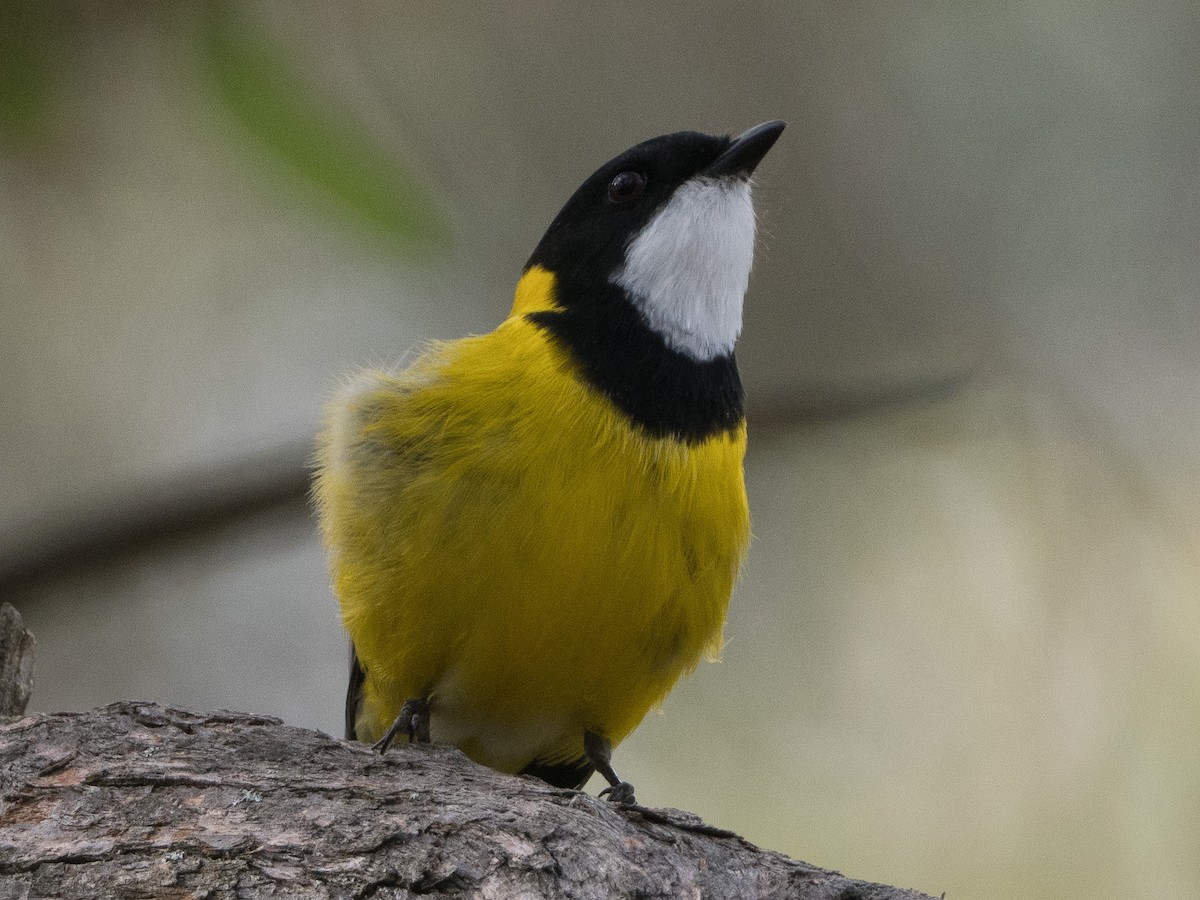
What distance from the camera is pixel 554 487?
12.5ft

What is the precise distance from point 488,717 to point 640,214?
1.67m

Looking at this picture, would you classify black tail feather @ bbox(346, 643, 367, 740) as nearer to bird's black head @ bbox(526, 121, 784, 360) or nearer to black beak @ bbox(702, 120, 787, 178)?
bird's black head @ bbox(526, 121, 784, 360)

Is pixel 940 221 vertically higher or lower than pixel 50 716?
higher

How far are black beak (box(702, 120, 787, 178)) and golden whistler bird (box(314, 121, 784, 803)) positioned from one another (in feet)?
0.21

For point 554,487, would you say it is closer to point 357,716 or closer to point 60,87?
point 357,716

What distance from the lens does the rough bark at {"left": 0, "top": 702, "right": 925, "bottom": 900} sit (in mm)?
2654

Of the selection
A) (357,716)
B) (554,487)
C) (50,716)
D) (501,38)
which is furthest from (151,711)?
(501,38)

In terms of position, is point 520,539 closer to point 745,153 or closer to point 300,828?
point 300,828

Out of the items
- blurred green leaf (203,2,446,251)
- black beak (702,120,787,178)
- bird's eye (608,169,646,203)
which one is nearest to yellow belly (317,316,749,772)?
bird's eye (608,169,646,203)

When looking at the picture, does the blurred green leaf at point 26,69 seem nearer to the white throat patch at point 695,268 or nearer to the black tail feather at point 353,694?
the white throat patch at point 695,268

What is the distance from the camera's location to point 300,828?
110 inches

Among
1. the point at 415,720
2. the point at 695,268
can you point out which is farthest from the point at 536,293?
the point at 415,720

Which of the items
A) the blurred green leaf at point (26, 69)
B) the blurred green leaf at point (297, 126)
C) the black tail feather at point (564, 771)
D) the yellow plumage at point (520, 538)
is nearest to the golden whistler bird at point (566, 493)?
the yellow plumage at point (520, 538)

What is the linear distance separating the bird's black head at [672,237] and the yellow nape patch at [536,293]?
0.03 meters
